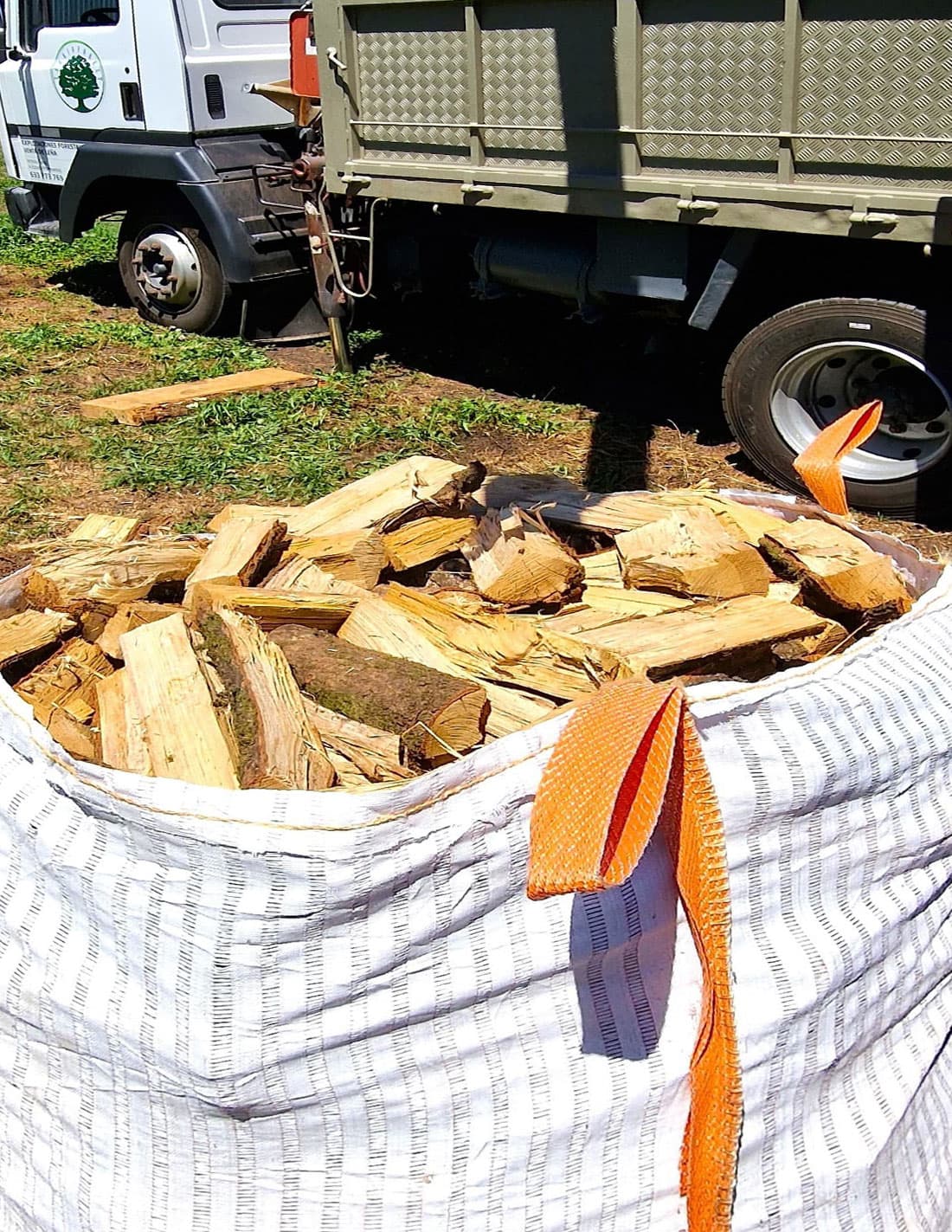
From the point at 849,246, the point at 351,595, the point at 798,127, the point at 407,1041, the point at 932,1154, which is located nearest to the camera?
the point at 407,1041

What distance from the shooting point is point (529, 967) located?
1595mm

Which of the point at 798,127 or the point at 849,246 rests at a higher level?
the point at 798,127

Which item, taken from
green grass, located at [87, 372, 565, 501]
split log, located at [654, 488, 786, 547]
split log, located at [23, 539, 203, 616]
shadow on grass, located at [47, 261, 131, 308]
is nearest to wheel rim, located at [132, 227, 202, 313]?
shadow on grass, located at [47, 261, 131, 308]

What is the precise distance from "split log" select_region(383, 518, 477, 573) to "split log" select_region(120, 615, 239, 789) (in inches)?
23.2

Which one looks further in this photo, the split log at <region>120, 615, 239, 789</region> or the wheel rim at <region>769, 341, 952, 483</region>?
the wheel rim at <region>769, 341, 952, 483</region>

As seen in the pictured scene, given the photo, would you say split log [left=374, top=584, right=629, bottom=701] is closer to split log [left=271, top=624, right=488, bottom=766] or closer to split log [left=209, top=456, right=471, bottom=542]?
split log [left=271, top=624, right=488, bottom=766]

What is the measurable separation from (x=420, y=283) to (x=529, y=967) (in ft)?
18.7

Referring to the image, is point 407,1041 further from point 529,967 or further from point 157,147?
point 157,147

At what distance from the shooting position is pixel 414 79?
5527 millimetres

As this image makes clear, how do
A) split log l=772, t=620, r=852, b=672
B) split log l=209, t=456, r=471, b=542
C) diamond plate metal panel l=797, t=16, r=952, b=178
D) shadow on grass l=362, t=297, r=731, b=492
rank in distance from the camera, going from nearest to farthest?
split log l=772, t=620, r=852, b=672 → split log l=209, t=456, r=471, b=542 → diamond plate metal panel l=797, t=16, r=952, b=178 → shadow on grass l=362, t=297, r=731, b=492

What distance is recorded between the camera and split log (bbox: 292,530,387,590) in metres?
2.67

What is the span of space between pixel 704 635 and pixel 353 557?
83 cm

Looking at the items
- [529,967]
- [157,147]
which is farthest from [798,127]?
[157,147]

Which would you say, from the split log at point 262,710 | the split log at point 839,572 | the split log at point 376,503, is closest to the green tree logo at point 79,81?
the split log at point 376,503
